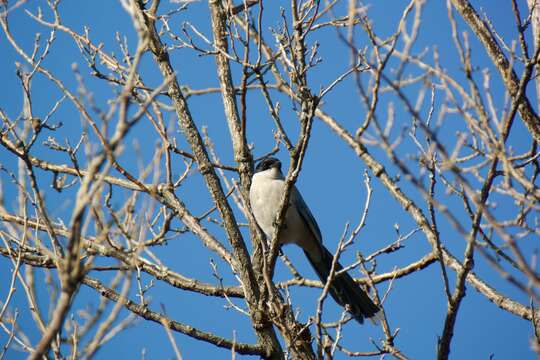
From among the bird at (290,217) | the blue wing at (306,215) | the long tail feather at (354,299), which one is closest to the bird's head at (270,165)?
the bird at (290,217)

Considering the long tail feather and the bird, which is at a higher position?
the bird

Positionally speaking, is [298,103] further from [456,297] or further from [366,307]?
[366,307]

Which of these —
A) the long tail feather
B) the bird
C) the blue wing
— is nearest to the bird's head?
the bird

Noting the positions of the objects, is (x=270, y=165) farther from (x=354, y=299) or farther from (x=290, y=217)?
(x=354, y=299)

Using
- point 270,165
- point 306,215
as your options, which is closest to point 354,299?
point 306,215

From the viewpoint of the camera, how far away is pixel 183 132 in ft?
17.1

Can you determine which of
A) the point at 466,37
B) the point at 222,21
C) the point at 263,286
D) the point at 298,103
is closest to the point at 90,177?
the point at 466,37

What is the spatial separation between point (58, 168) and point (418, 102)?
4.12 meters

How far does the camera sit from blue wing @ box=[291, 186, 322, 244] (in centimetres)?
685

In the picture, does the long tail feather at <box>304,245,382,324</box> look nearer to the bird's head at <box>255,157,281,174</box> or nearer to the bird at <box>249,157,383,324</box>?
the bird at <box>249,157,383,324</box>

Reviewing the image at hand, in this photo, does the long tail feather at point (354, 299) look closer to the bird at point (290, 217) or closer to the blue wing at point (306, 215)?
the bird at point (290, 217)

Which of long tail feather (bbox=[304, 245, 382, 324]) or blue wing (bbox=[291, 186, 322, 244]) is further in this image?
blue wing (bbox=[291, 186, 322, 244])

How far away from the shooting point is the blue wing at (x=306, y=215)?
6.85m

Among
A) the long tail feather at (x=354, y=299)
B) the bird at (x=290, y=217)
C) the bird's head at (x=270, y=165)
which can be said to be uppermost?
the bird's head at (x=270, y=165)
